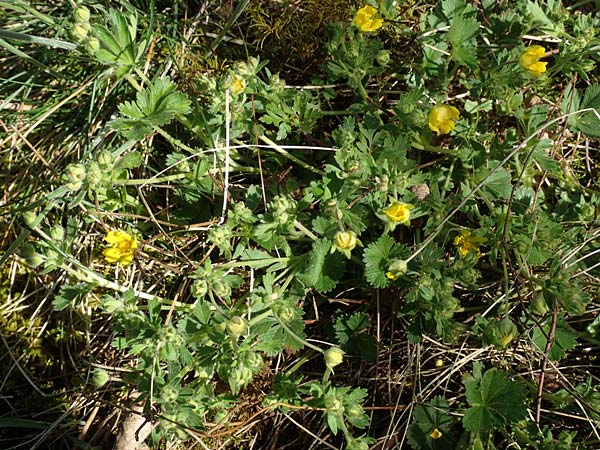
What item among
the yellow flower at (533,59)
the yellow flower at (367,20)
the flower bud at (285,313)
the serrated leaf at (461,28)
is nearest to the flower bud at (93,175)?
the flower bud at (285,313)

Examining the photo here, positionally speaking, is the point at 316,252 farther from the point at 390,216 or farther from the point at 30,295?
the point at 30,295

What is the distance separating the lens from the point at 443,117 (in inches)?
79.2

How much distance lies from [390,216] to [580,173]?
1004 mm

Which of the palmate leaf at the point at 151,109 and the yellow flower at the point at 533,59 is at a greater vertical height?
the yellow flower at the point at 533,59

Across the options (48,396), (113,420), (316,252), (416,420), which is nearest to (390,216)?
(316,252)

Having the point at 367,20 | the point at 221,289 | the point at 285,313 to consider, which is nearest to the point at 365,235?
the point at 285,313

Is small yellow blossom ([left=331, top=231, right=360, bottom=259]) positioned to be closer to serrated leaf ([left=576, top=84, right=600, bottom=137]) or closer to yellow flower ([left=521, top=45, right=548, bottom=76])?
yellow flower ([left=521, top=45, right=548, bottom=76])

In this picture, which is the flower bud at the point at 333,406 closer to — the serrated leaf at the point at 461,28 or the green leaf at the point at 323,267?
the green leaf at the point at 323,267

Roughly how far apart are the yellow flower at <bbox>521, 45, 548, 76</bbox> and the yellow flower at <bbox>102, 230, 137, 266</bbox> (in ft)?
4.40

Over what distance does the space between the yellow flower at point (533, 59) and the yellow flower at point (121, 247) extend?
1.34 metres

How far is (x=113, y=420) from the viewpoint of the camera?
7.98 ft

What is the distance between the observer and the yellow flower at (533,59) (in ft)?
6.48

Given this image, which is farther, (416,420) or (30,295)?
(30,295)

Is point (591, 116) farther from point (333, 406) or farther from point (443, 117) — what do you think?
point (333, 406)
